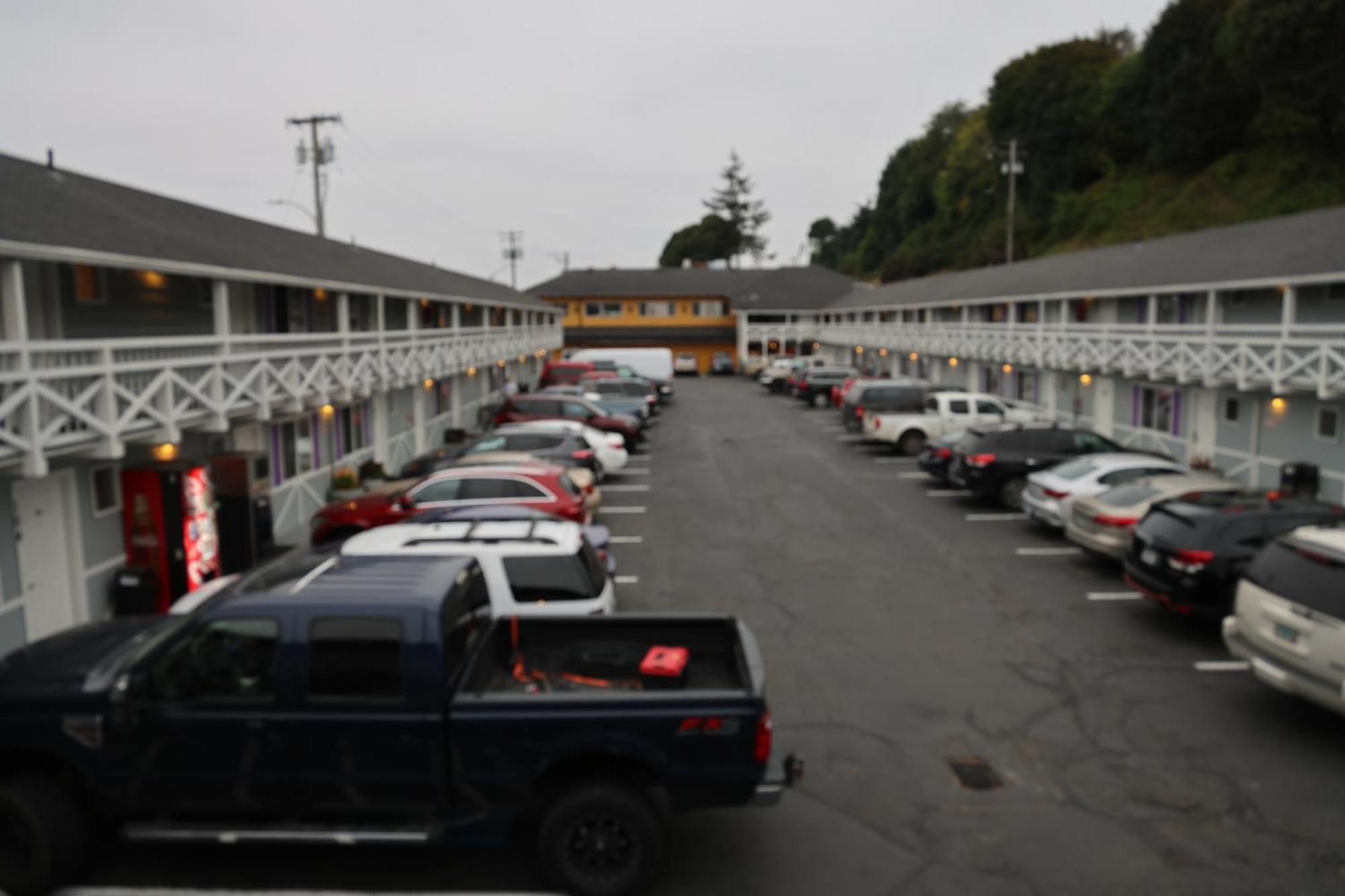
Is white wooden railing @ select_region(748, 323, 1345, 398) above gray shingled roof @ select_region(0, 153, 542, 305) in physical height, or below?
below

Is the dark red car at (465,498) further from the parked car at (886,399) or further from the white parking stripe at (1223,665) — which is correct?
the parked car at (886,399)

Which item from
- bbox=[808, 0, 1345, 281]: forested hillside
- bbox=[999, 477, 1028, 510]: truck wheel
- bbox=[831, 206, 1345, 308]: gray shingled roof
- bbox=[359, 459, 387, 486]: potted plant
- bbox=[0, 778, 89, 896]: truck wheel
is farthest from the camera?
bbox=[808, 0, 1345, 281]: forested hillside

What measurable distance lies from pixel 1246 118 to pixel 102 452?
56.5 metres

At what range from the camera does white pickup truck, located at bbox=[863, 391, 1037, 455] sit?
1003 inches

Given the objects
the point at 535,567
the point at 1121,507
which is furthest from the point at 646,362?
the point at 535,567

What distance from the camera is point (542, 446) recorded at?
760 inches

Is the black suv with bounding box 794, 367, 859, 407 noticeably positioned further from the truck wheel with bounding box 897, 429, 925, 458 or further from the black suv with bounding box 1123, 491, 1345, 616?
the black suv with bounding box 1123, 491, 1345, 616

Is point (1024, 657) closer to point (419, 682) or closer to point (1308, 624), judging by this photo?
point (1308, 624)

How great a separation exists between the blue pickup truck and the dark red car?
7.78 meters

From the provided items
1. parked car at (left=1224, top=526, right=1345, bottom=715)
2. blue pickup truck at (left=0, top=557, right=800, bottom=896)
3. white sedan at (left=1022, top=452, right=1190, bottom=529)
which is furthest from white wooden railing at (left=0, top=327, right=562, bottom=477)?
white sedan at (left=1022, top=452, right=1190, bottom=529)

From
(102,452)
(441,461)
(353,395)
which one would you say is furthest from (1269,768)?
(353,395)

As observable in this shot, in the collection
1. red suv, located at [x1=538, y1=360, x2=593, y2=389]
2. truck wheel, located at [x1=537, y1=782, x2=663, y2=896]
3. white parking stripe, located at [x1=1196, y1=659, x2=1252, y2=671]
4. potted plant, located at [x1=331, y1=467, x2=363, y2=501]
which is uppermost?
red suv, located at [x1=538, y1=360, x2=593, y2=389]

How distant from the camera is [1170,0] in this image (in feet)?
166

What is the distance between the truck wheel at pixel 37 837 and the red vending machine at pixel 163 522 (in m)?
6.82
